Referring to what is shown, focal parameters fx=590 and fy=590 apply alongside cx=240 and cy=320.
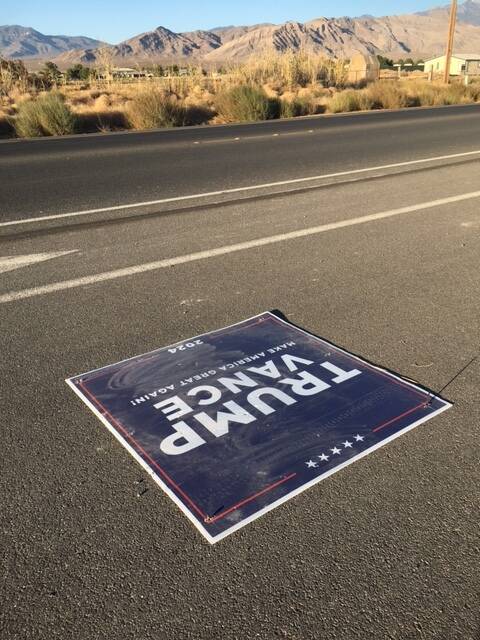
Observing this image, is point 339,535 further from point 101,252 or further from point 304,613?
point 101,252

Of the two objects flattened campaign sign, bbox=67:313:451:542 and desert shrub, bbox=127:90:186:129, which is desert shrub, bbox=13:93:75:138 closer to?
desert shrub, bbox=127:90:186:129

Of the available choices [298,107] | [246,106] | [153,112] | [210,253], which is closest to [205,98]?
[298,107]

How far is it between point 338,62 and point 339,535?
120ft

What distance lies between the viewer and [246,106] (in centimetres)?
2034

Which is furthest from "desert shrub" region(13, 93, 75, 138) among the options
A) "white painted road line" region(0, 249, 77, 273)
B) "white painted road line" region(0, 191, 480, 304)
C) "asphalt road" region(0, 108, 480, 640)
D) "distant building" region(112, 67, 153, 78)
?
"white painted road line" region(0, 191, 480, 304)

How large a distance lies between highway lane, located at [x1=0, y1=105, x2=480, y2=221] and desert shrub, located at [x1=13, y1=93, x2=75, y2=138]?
202cm

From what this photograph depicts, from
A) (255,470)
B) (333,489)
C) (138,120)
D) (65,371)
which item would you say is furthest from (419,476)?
(138,120)

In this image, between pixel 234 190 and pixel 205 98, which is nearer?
pixel 234 190

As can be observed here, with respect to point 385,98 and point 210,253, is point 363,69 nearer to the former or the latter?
point 385,98

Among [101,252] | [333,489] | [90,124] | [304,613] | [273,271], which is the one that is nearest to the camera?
[304,613]

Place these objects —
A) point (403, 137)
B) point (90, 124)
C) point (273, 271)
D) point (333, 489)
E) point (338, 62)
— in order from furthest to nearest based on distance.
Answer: point (338, 62) → point (90, 124) → point (403, 137) → point (273, 271) → point (333, 489)

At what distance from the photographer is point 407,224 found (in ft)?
19.6

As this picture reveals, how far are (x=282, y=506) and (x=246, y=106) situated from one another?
1983cm

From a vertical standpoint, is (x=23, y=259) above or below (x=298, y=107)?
above
